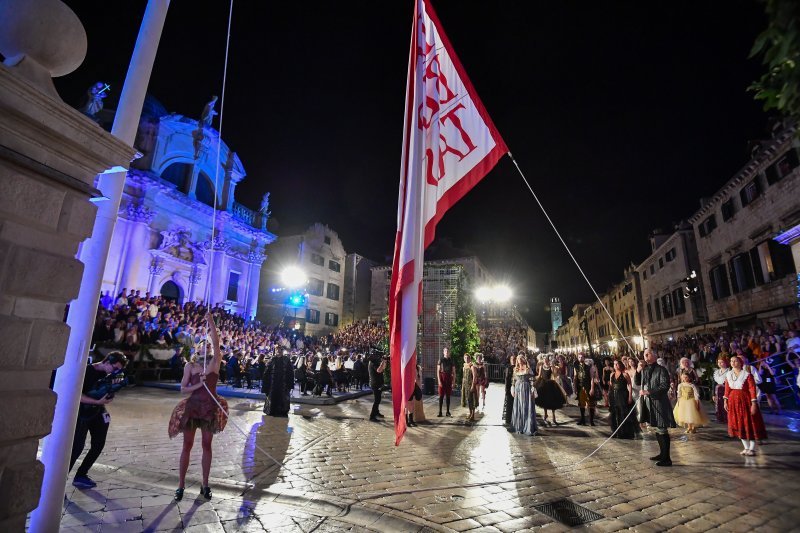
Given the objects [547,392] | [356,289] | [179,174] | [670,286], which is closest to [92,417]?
[547,392]

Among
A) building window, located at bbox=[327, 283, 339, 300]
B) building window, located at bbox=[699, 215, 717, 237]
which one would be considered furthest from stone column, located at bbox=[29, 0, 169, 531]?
building window, located at bbox=[327, 283, 339, 300]

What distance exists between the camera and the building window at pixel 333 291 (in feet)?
145

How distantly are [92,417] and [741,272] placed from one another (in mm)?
28874

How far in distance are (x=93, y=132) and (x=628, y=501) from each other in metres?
6.52

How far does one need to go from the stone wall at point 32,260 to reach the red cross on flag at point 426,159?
243cm

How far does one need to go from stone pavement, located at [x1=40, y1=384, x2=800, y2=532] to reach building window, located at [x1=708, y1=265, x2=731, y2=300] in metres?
18.4

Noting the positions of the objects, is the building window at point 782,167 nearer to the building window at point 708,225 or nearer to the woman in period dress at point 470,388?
the building window at point 708,225

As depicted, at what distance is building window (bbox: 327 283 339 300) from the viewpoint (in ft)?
145

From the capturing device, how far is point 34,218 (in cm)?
218

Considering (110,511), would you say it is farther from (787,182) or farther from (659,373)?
(787,182)

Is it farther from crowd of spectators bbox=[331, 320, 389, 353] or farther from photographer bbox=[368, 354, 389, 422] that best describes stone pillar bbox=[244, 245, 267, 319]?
photographer bbox=[368, 354, 389, 422]

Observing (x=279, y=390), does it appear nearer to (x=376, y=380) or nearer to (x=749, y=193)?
(x=376, y=380)

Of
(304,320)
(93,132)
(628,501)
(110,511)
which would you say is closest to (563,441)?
(628,501)

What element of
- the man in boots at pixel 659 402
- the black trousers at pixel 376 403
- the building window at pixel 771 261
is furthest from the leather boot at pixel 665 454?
the building window at pixel 771 261
